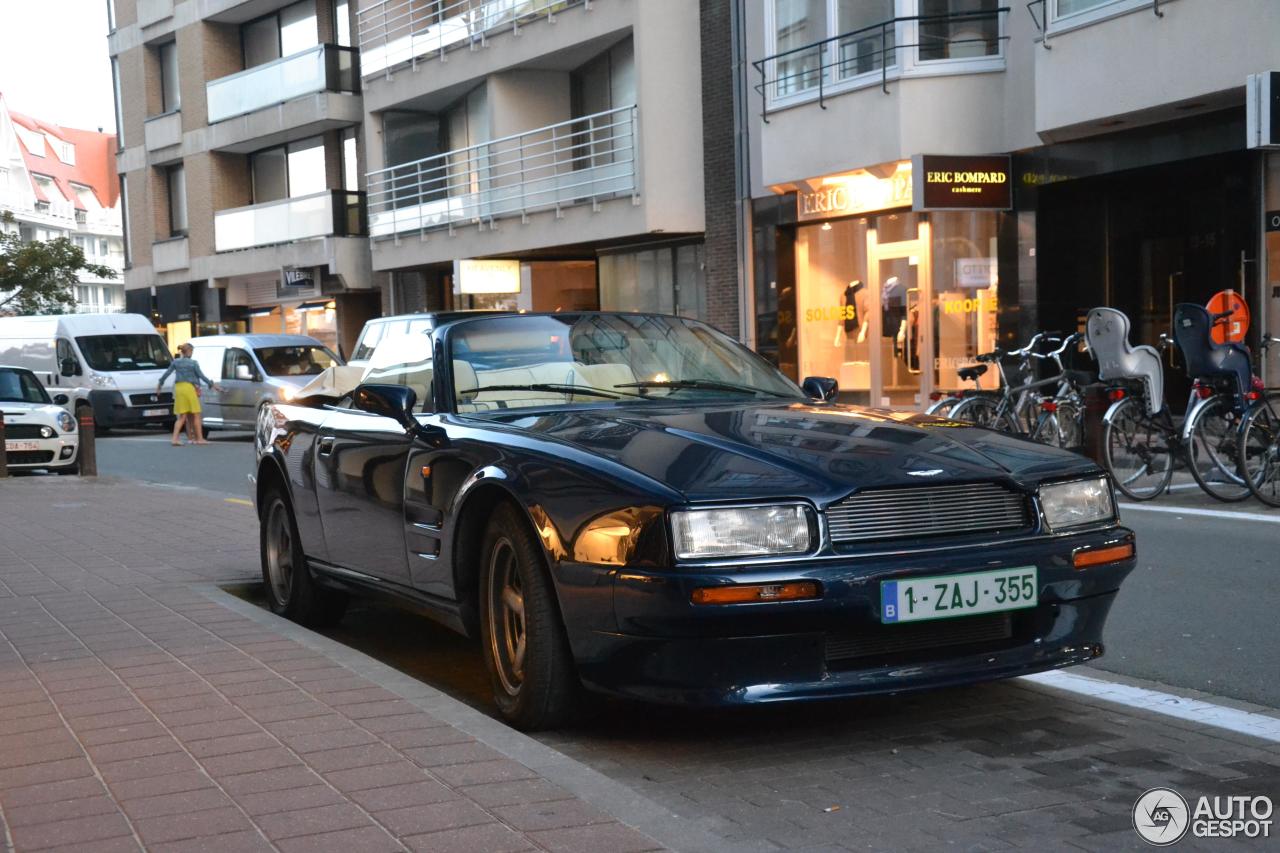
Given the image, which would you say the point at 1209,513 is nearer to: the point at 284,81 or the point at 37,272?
the point at 284,81

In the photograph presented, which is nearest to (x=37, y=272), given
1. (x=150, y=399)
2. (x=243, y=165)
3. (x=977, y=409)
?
(x=243, y=165)

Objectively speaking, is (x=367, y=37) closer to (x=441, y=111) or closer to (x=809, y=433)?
(x=441, y=111)

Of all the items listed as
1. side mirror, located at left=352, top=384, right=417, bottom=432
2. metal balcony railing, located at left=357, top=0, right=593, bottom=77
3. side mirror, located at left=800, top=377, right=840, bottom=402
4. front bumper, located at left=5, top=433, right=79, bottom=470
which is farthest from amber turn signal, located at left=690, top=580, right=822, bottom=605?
metal balcony railing, located at left=357, top=0, right=593, bottom=77

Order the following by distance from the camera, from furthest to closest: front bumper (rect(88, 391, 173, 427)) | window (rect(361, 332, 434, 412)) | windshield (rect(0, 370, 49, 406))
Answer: front bumper (rect(88, 391, 173, 427)), windshield (rect(0, 370, 49, 406)), window (rect(361, 332, 434, 412))

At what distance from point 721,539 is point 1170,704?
6.63ft

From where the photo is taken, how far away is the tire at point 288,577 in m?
7.09

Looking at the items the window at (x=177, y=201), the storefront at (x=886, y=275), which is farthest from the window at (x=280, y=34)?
the storefront at (x=886, y=275)

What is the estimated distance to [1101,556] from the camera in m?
4.73

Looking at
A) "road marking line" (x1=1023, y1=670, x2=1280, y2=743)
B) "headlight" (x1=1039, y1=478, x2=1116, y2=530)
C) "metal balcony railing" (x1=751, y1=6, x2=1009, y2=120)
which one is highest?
"metal balcony railing" (x1=751, y1=6, x2=1009, y2=120)

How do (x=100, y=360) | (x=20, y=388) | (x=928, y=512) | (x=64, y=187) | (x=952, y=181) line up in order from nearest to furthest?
(x=928, y=512), (x=952, y=181), (x=20, y=388), (x=100, y=360), (x=64, y=187)

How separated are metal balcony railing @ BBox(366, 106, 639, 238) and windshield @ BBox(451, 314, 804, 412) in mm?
19434

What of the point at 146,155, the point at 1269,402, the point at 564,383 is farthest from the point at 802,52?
the point at 146,155

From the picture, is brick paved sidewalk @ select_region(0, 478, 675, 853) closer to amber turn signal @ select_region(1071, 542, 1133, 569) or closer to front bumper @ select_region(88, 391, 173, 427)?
amber turn signal @ select_region(1071, 542, 1133, 569)

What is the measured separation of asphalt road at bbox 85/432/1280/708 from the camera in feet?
19.4
